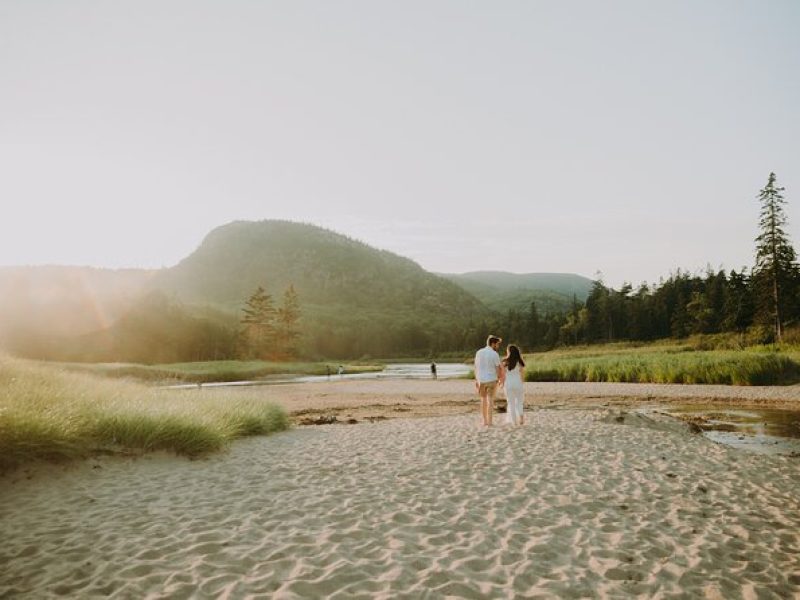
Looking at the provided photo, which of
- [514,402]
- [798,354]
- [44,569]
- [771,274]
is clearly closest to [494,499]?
[44,569]

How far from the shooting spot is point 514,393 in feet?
46.2

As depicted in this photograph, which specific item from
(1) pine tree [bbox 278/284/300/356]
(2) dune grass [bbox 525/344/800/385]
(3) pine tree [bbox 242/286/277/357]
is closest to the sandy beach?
(2) dune grass [bbox 525/344/800/385]

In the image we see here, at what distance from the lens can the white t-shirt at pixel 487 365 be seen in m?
13.7

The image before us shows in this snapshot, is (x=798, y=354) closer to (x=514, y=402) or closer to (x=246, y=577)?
(x=514, y=402)

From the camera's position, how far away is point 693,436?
13016mm

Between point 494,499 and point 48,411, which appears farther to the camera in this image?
point 48,411

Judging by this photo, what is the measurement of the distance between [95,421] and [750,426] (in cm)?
1825

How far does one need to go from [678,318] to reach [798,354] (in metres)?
64.0

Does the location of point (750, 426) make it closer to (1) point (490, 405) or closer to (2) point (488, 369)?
(1) point (490, 405)

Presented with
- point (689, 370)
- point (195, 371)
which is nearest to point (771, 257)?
point (689, 370)

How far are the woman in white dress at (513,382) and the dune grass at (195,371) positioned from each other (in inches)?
886

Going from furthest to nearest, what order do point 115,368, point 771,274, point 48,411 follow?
point 771,274 → point 115,368 → point 48,411

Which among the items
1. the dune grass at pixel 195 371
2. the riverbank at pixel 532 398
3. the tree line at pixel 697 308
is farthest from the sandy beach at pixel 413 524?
the tree line at pixel 697 308

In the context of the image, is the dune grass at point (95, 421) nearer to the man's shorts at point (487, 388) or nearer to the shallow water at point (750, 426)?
the man's shorts at point (487, 388)
